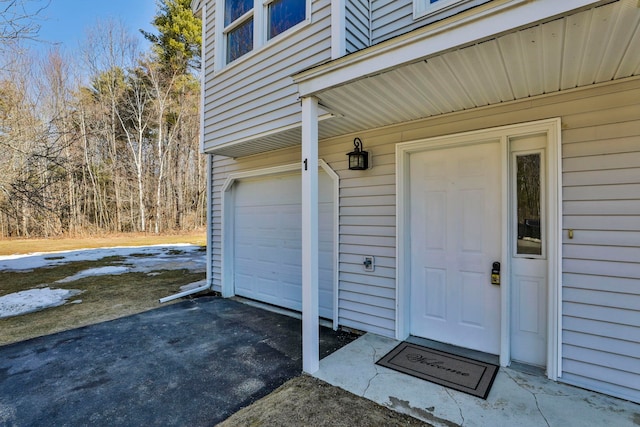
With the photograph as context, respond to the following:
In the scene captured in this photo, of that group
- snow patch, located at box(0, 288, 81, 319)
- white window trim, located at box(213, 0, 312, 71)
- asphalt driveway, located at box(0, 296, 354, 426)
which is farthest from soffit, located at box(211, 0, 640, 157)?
snow patch, located at box(0, 288, 81, 319)

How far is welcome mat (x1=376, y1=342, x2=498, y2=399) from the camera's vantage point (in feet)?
7.71

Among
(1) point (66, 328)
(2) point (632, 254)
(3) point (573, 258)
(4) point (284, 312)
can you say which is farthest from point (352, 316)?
(1) point (66, 328)

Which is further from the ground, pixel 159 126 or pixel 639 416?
pixel 159 126

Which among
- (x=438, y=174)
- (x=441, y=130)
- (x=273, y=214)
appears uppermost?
(x=441, y=130)

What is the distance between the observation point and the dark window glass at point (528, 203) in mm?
2623

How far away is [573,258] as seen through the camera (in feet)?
7.66

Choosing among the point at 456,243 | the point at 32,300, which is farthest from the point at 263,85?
the point at 32,300

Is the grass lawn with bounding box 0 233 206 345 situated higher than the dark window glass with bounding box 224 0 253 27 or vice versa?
the dark window glass with bounding box 224 0 253 27

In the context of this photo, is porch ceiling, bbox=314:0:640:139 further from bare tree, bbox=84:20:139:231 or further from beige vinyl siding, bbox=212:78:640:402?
bare tree, bbox=84:20:139:231

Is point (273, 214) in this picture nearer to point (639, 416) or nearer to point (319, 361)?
point (319, 361)

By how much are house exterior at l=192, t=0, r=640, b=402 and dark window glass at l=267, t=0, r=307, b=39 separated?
3cm

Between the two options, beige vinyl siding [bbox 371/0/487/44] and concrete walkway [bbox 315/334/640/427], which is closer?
concrete walkway [bbox 315/334/640/427]

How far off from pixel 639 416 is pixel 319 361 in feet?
7.35

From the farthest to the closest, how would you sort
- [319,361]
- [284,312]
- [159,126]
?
1. [159,126]
2. [284,312]
3. [319,361]
